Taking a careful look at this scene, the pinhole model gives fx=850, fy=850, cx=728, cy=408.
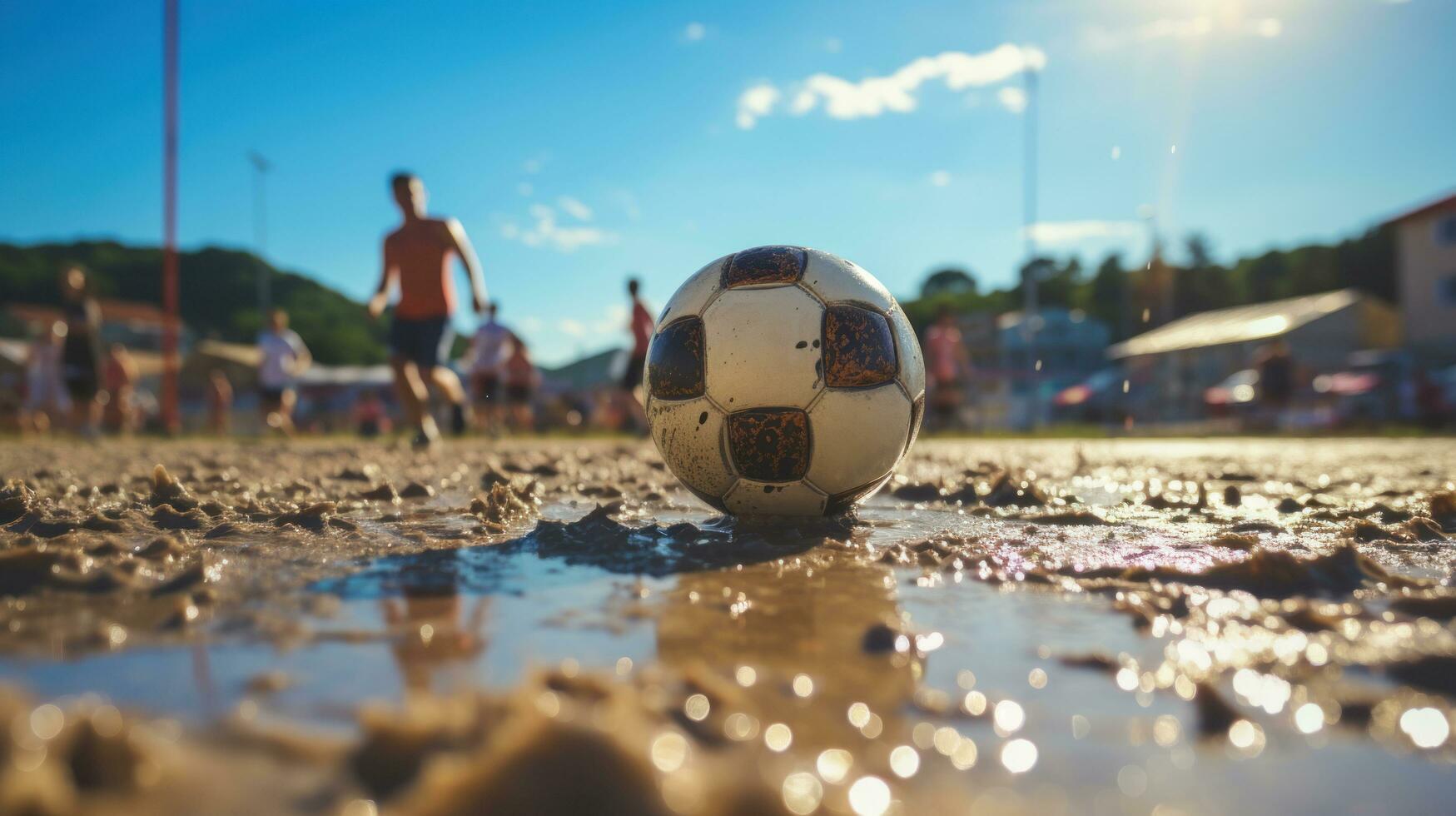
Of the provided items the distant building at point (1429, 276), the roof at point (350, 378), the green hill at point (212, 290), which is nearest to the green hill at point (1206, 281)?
the distant building at point (1429, 276)

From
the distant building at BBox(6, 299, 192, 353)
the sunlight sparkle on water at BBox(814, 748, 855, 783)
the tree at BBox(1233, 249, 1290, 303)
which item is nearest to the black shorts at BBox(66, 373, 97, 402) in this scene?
the sunlight sparkle on water at BBox(814, 748, 855, 783)

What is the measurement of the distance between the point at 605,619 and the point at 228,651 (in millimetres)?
624

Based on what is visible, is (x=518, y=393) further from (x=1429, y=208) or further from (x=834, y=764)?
(x=1429, y=208)

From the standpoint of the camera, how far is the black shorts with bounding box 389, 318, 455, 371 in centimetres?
701

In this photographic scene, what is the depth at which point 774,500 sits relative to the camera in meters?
2.80

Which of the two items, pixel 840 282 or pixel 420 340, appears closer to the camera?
pixel 840 282

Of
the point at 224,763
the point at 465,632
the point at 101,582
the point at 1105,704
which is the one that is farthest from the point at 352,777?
the point at 101,582

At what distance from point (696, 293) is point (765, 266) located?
26 cm

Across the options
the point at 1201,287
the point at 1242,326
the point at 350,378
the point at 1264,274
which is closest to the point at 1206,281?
the point at 1201,287

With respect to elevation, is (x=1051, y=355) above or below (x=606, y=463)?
above

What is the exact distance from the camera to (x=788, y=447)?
8.80ft

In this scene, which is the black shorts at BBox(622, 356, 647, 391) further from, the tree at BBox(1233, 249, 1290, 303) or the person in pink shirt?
the tree at BBox(1233, 249, 1290, 303)

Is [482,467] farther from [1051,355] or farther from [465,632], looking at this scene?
[1051,355]

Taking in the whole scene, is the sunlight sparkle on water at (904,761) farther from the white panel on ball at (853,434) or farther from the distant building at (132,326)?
the distant building at (132,326)
